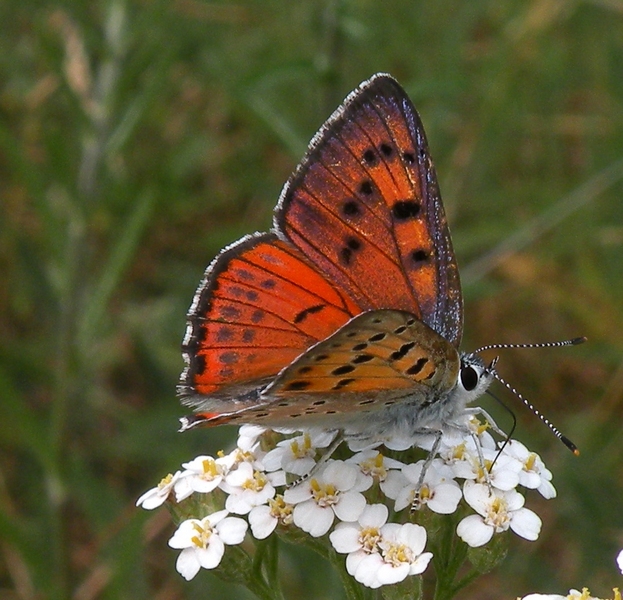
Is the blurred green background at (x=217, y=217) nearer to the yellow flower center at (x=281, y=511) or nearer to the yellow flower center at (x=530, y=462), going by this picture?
the yellow flower center at (x=281, y=511)

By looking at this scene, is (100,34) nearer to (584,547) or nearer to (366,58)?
(366,58)

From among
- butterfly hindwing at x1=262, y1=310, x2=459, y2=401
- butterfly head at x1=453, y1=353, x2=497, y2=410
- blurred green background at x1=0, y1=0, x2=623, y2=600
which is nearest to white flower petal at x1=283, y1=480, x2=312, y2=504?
butterfly hindwing at x1=262, y1=310, x2=459, y2=401

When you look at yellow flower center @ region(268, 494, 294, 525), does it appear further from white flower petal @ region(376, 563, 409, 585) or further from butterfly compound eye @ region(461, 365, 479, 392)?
butterfly compound eye @ region(461, 365, 479, 392)

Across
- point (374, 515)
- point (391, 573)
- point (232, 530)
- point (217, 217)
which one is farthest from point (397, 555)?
point (217, 217)

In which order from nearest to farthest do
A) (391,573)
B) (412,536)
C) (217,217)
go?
(391,573), (412,536), (217,217)

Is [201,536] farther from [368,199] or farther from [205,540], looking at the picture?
[368,199]

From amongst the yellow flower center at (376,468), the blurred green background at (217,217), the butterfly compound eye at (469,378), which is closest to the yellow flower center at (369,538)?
the yellow flower center at (376,468)
